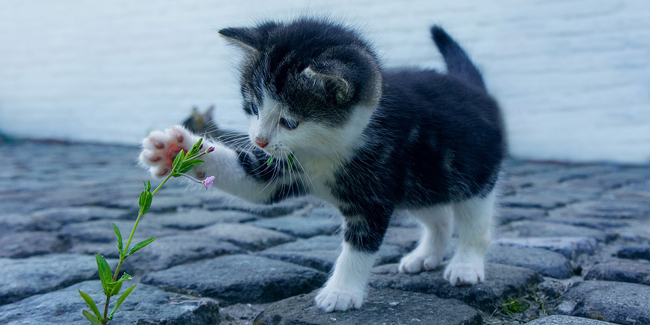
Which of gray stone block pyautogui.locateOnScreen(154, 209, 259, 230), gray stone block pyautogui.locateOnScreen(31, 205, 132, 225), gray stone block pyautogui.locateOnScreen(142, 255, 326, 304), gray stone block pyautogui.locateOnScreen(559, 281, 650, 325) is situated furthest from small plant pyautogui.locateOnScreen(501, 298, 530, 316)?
gray stone block pyautogui.locateOnScreen(31, 205, 132, 225)

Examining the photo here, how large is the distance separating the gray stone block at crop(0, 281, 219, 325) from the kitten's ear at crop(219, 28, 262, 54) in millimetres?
828

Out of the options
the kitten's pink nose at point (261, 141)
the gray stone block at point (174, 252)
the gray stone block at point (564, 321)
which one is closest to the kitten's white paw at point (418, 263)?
the gray stone block at point (564, 321)

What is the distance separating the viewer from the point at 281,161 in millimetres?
2000

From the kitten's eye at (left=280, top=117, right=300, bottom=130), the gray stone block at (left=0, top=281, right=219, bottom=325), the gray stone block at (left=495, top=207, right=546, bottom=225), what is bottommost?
the gray stone block at (left=0, top=281, right=219, bottom=325)

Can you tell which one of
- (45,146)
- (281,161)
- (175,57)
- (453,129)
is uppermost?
(175,57)

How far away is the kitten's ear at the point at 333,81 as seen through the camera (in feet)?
5.44

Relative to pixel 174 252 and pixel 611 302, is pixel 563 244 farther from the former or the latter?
pixel 174 252

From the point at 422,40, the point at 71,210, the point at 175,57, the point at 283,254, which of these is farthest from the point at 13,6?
the point at 283,254

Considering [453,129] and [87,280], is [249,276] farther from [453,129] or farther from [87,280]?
[453,129]

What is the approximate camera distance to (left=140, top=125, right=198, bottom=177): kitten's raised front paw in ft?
6.22

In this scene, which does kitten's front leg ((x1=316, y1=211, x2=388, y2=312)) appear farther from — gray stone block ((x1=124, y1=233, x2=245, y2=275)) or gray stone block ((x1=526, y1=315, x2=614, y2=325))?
gray stone block ((x1=124, y1=233, x2=245, y2=275))

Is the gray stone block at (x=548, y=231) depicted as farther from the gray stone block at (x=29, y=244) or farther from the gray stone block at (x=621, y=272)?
the gray stone block at (x=29, y=244)

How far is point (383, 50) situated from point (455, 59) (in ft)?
Answer: 3.70

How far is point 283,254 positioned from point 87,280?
0.79 metres
